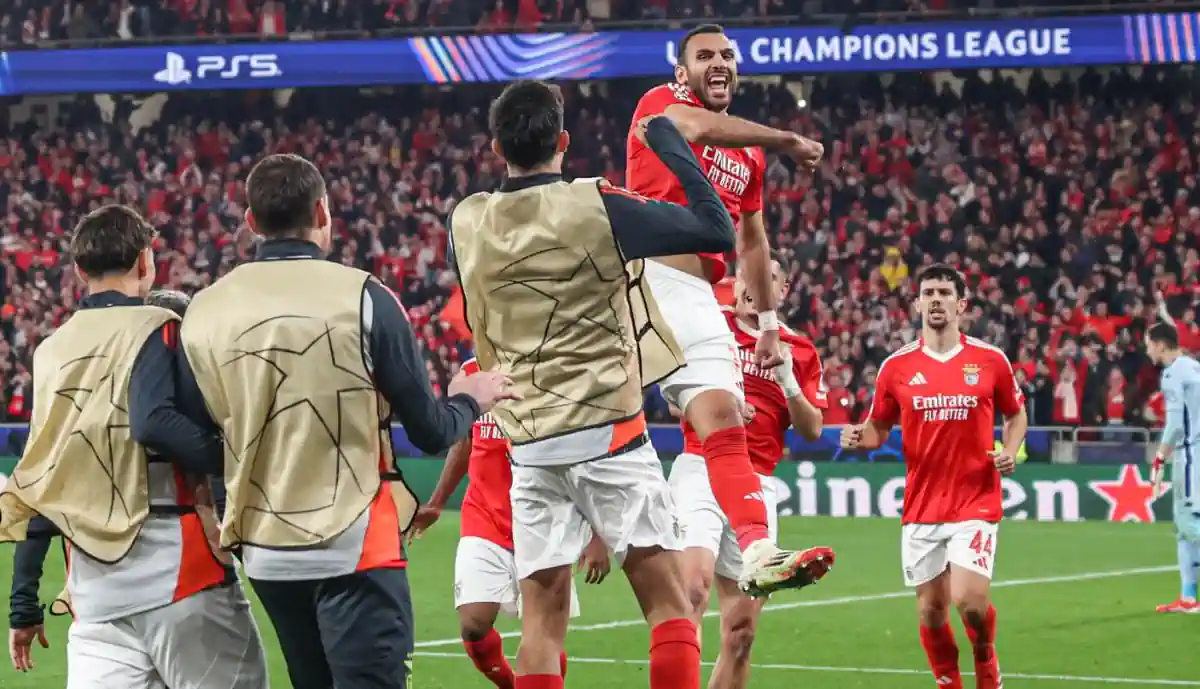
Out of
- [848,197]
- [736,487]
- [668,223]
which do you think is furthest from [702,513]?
[848,197]

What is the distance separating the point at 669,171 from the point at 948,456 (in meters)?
4.03

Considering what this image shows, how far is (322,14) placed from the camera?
103 ft

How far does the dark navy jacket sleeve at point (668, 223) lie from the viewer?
538cm

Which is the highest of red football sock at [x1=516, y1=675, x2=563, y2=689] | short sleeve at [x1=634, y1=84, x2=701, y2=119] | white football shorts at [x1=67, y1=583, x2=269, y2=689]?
short sleeve at [x1=634, y1=84, x2=701, y2=119]

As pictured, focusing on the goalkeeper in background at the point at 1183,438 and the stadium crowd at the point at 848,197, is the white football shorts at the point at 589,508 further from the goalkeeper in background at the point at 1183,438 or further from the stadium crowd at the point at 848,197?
the stadium crowd at the point at 848,197

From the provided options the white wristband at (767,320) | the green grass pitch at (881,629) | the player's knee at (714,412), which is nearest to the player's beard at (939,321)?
the green grass pitch at (881,629)

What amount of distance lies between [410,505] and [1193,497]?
11188 millimetres

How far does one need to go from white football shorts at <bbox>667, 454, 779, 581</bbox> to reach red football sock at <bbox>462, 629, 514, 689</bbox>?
1.08 meters

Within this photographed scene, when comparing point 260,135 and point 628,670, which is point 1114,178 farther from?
point 628,670

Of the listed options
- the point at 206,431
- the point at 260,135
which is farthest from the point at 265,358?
the point at 260,135

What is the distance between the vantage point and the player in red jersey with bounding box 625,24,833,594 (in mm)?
6090

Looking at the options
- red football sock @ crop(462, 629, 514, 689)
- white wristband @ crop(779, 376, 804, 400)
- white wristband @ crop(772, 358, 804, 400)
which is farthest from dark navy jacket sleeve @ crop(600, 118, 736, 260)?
red football sock @ crop(462, 629, 514, 689)

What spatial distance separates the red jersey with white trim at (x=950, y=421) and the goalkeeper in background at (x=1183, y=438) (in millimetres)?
4825

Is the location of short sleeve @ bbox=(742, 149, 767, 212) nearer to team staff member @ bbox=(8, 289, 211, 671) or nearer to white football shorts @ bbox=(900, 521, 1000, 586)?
team staff member @ bbox=(8, 289, 211, 671)
